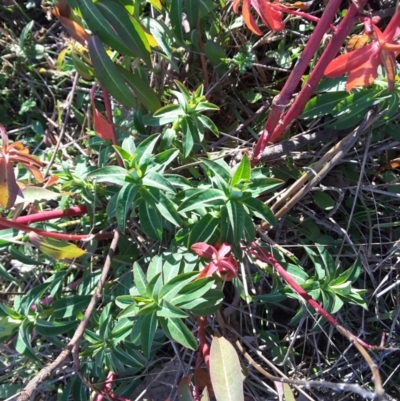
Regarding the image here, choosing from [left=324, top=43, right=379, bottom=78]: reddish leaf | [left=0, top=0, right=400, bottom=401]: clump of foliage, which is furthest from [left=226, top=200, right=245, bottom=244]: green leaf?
[left=324, top=43, right=379, bottom=78]: reddish leaf

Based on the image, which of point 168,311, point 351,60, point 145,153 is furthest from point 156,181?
point 351,60

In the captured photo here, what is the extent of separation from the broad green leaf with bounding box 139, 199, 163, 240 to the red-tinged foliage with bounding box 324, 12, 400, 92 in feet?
2.02

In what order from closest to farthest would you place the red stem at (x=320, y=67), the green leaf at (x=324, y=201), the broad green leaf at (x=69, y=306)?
the red stem at (x=320, y=67) → the broad green leaf at (x=69, y=306) → the green leaf at (x=324, y=201)

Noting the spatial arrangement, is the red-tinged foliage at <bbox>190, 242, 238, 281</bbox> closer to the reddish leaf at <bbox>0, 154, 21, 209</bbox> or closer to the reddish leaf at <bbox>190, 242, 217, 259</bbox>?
the reddish leaf at <bbox>190, 242, 217, 259</bbox>

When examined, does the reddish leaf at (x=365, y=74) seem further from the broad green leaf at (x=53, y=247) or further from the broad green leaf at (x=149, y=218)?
the broad green leaf at (x=53, y=247)

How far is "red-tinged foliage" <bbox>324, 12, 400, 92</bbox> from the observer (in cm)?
94

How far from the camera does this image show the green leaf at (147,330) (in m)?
1.18

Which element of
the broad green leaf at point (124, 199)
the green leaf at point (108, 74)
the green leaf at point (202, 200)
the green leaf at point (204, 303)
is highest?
the green leaf at point (108, 74)

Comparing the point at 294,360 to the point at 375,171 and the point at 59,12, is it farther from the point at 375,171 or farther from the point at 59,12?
the point at 59,12

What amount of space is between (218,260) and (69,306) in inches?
19.5

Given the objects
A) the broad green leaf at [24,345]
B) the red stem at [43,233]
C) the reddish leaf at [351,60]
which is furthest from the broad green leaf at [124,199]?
the reddish leaf at [351,60]

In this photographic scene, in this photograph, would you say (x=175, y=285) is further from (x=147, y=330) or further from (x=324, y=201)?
(x=324, y=201)

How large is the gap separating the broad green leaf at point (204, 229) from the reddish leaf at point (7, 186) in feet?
1.54

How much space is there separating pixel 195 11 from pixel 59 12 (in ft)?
1.35
